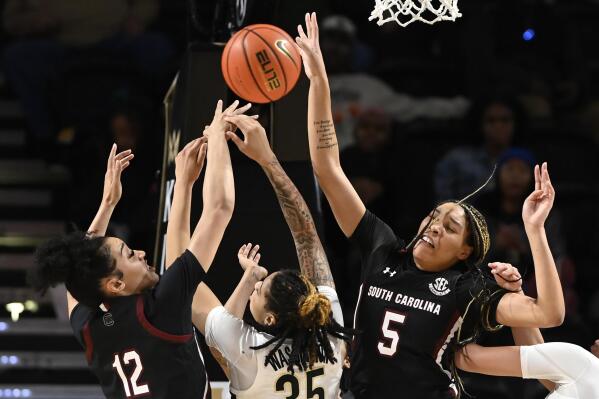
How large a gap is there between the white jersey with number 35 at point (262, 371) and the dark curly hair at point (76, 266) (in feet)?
1.66

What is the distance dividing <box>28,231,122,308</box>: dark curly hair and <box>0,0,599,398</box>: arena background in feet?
7.20

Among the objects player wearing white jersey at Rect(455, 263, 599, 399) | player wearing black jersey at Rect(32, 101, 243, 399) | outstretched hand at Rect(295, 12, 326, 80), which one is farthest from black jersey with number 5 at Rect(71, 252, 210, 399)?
player wearing white jersey at Rect(455, 263, 599, 399)

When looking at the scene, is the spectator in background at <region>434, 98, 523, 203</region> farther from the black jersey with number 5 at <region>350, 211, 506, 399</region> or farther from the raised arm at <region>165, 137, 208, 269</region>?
the raised arm at <region>165, 137, 208, 269</region>

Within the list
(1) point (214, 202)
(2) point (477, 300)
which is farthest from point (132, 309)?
(2) point (477, 300)

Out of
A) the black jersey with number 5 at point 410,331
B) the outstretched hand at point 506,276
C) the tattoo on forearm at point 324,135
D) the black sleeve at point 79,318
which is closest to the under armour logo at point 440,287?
the black jersey with number 5 at point 410,331

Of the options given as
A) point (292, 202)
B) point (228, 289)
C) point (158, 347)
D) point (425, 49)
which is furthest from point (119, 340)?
point (425, 49)

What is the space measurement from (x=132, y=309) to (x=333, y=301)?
825mm

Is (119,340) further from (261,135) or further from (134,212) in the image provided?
(134,212)

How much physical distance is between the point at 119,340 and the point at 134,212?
348 cm

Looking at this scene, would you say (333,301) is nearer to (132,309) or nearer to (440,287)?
(440,287)

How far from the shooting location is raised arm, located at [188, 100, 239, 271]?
500 cm

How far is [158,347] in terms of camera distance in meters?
4.86

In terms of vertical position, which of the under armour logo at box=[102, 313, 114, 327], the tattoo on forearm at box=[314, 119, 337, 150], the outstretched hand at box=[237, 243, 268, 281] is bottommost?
the under armour logo at box=[102, 313, 114, 327]

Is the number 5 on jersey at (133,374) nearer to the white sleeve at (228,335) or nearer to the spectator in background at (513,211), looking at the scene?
the white sleeve at (228,335)
